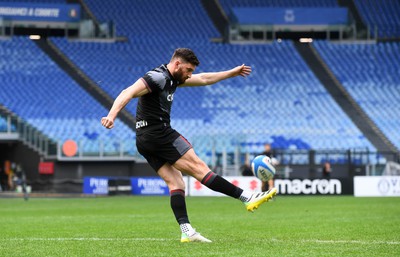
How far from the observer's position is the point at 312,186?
105ft

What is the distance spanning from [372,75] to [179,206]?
1393 inches

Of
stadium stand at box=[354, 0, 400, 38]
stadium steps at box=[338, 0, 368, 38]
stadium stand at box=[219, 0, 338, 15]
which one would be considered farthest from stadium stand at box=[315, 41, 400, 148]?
stadium stand at box=[219, 0, 338, 15]

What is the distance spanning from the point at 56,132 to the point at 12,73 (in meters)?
5.44

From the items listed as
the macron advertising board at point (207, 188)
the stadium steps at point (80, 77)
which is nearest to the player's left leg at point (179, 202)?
the macron advertising board at point (207, 188)

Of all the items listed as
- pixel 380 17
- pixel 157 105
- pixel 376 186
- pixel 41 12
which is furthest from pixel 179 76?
pixel 380 17

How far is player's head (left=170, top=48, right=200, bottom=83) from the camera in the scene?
897 centimetres

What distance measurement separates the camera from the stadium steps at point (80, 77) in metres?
38.5

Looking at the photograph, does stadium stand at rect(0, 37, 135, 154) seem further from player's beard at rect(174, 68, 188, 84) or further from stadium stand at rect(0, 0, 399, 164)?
player's beard at rect(174, 68, 188, 84)

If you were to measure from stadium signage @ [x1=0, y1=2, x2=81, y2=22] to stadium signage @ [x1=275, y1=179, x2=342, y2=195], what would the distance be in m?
17.6

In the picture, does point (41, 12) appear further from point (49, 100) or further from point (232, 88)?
point (232, 88)

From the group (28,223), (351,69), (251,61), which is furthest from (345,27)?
(28,223)

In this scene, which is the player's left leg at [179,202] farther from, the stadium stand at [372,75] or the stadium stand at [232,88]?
the stadium stand at [372,75]

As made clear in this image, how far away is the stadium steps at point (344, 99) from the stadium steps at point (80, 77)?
1068 centimetres

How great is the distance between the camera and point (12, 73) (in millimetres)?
40125
